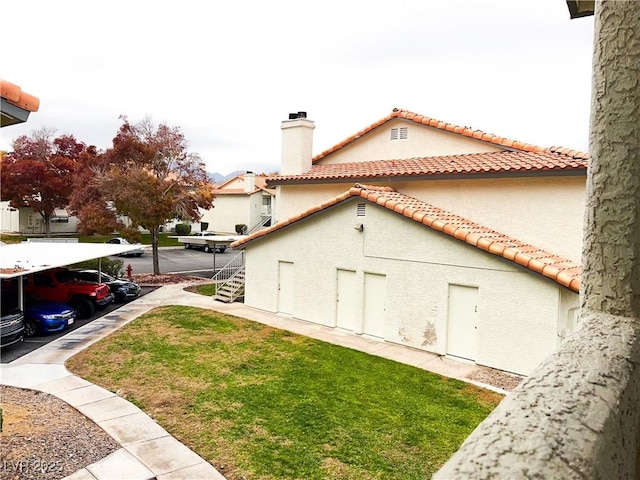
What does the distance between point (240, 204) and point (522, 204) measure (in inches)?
1695

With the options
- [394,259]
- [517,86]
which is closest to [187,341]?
[394,259]

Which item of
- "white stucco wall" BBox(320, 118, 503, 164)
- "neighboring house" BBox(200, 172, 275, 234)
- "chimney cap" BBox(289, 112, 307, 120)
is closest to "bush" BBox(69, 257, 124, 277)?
"chimney cap" BBox(289, 112, 307, 120)

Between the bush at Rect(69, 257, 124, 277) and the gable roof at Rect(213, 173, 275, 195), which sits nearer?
the bush at Rect(69, 257, 124, 277)

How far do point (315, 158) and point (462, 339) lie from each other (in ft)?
36.2

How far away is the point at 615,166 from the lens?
1.88 metres

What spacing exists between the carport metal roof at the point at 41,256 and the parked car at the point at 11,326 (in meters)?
1.18

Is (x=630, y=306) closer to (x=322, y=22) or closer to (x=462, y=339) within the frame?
(x=322, y=22)

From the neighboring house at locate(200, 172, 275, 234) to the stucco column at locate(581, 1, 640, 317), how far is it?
49824 mm

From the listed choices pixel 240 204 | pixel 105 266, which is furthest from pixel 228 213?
pixel 105 266

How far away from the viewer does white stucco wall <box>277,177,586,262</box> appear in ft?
42.0

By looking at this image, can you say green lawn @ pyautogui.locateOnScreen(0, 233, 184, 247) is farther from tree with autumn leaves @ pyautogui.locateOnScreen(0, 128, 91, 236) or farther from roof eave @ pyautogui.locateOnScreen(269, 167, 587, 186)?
roof eave @ pyautogui.locateOnScreen(269, 167, 587, 186)

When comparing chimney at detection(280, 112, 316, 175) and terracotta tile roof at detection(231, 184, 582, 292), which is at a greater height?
chimney at detection(280, 112, 316, 175)

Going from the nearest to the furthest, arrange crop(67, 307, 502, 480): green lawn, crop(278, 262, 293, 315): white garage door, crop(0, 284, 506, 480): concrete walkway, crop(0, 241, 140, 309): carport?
1. crop(0, 284, 506, 480): concrete walkway
2. crop(67, 307, 502, 480): green lawn
3. crop(0, 241, 140, 309): carport
4. crop(278, 262, 293, 315): white garage door

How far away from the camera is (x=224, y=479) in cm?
665
